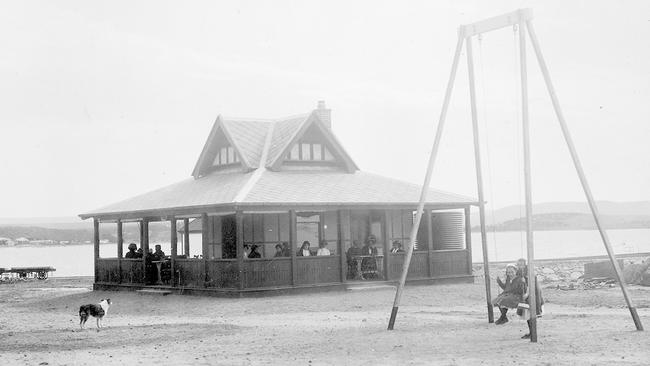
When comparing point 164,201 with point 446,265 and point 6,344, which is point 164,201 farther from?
point 6,344

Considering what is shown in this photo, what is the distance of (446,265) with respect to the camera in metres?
29.2

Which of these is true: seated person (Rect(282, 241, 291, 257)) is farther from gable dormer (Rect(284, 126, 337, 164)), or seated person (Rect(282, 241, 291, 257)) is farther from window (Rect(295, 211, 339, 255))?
gable dormer (Rect(284, 126, 337, 164))

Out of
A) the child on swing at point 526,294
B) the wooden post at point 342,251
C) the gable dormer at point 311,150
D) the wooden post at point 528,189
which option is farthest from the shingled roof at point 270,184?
the wooden post at point 528,189

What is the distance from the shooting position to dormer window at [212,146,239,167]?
30.7m

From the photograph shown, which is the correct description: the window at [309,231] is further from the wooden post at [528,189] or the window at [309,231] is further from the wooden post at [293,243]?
the wooden post at [528,189]

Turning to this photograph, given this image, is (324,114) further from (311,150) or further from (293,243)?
(293,243)

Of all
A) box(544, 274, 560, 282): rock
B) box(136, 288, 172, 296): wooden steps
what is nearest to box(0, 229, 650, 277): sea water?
box(544, 274, 560, 282): rock

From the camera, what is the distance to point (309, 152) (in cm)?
3030

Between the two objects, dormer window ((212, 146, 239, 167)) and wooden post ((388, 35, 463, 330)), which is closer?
wooden post ((388, 35, 463, 330))

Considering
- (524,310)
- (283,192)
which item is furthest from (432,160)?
(283,192)

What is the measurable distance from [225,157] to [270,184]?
183 inches

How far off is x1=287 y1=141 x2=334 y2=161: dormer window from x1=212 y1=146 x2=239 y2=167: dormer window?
2076mm

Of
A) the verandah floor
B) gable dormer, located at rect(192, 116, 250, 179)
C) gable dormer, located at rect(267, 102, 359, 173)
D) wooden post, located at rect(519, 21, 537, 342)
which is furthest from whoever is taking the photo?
gable dormer, located at rect(192, 116, 250, 179)

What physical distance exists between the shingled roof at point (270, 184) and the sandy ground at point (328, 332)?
3128mm
